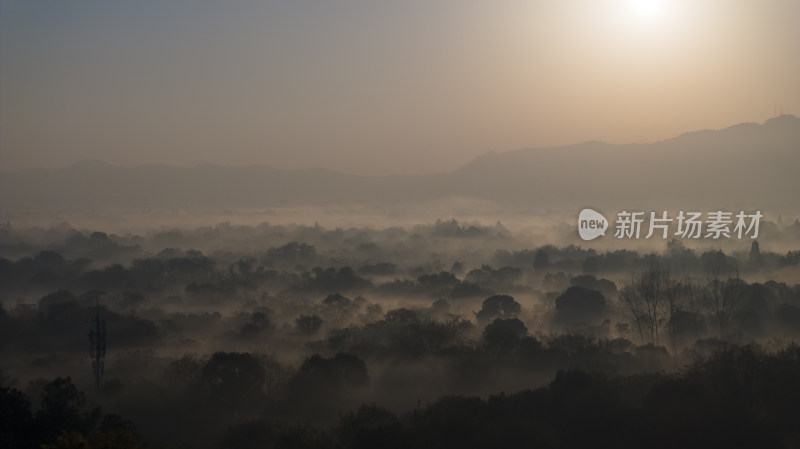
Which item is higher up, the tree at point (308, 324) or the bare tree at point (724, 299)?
the bare tree at point (724, 299)

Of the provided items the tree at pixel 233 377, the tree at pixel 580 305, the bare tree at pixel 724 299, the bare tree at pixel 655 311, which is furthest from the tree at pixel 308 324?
the bare tree at pixel 724 299

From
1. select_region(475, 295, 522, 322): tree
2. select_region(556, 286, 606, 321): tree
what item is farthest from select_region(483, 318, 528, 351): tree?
select_region(556, 286, 606, 321): tree

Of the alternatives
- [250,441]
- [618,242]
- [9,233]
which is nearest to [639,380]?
[250,441]

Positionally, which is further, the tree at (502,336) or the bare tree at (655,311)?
the bare tree at (655,311)

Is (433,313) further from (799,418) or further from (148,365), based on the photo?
(799,418)

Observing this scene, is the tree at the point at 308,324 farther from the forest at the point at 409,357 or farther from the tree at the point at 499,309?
the tree at the point at 499,309

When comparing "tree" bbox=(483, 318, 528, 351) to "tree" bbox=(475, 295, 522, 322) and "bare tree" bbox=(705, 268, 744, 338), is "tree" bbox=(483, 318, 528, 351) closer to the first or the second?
"tree" bbox=(475, 295, 522, 322)

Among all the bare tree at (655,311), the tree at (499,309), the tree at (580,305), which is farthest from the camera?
the tree at (499,309)

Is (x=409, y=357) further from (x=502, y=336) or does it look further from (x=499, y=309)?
(x=499, y=309)

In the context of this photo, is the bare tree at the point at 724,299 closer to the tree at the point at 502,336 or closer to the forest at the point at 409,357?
the forest at the point at 409,357

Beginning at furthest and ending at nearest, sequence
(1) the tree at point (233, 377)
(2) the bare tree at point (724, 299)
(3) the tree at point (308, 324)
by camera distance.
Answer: (3) the tree at point (308, 324) → (2) the bare tree at point (724, 299) → (1) the tree at point (233, 377)

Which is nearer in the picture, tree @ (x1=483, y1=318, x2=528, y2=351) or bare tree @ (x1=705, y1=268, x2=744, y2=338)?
tree @ (x1=483, y1=318, x2=528, y2=351)
